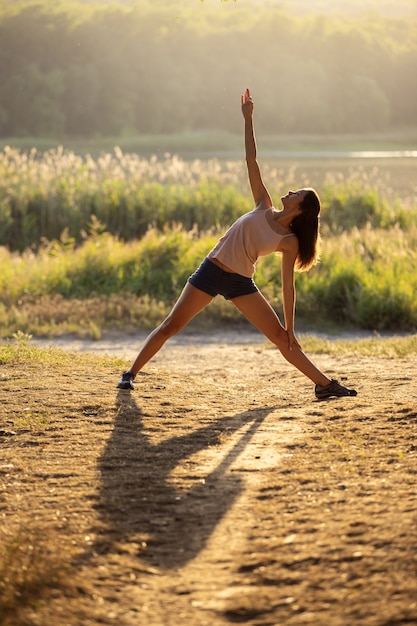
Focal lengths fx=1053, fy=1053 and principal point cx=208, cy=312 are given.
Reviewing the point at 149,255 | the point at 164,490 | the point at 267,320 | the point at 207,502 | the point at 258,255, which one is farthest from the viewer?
the point at 149,255

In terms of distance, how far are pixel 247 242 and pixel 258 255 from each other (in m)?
0.15

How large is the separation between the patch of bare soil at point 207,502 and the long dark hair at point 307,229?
1.05 meters

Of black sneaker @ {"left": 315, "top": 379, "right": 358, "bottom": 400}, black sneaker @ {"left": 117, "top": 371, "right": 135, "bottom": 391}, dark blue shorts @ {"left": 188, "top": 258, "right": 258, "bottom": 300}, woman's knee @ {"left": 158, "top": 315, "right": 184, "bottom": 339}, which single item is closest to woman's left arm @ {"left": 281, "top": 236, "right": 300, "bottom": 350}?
dark blue shorts @ {"left": 188, "top": 258, "right": 258, "bottom": 300}

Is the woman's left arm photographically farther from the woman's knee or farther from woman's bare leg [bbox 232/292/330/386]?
the woman's knee

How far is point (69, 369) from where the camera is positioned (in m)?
8.63

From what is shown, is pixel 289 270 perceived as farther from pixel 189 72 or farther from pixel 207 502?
pixel 189 72

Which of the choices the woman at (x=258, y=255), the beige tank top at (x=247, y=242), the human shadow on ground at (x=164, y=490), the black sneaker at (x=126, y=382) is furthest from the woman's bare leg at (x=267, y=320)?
the black sneaker at (x=126, y=382)


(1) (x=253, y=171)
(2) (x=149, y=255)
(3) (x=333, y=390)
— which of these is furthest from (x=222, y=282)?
(2) (x=149, y=255)

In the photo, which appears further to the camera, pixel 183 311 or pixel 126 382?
pixel 126 382

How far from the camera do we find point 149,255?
15391mm

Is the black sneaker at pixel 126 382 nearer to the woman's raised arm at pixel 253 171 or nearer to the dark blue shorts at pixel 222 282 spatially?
the dark blue shorts at pixel 222 282

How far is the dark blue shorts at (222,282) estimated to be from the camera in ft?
23.0

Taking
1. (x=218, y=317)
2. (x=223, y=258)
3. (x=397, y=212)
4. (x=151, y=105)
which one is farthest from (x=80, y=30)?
(x=223, y=258)

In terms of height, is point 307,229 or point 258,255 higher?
point 307,229
